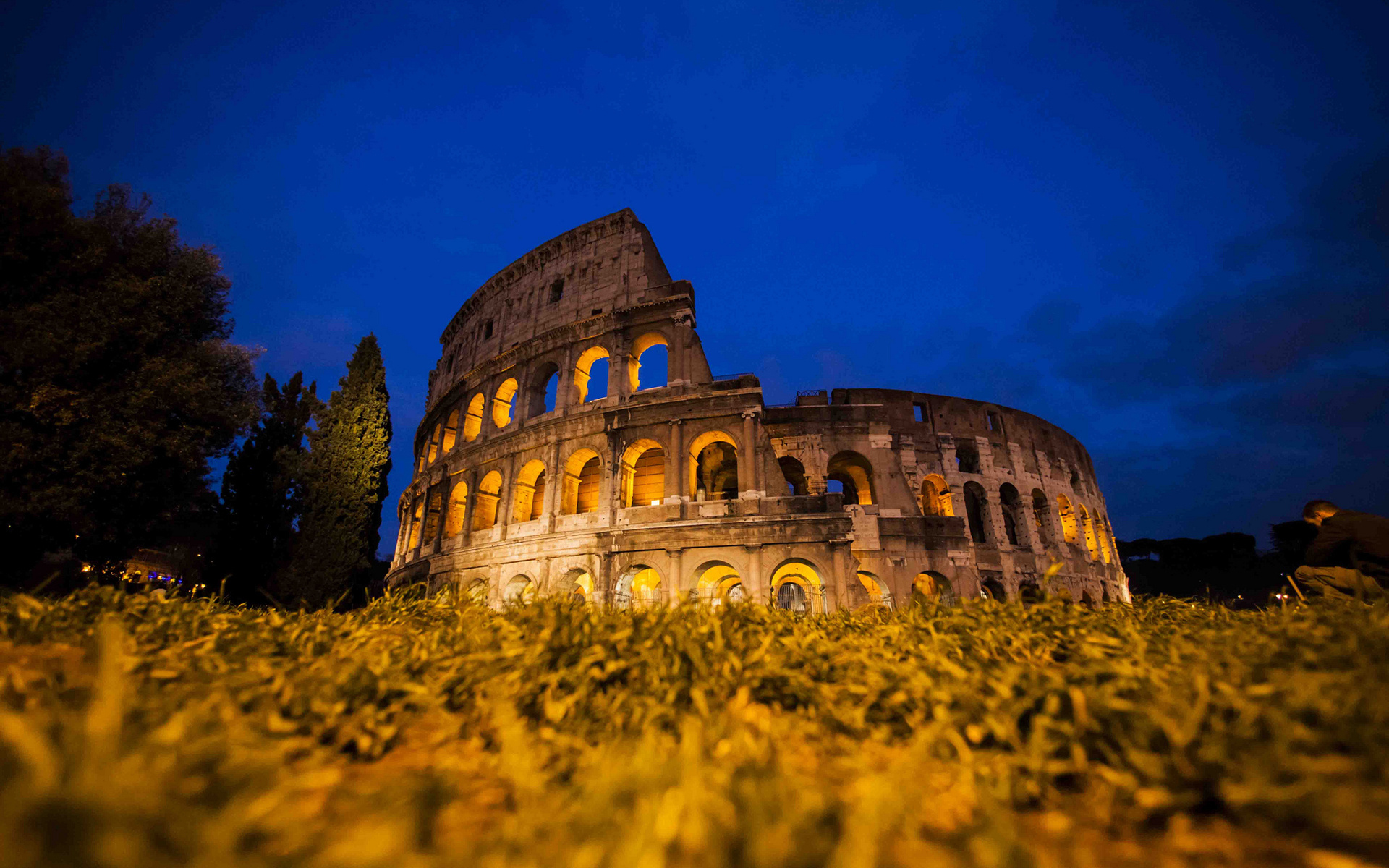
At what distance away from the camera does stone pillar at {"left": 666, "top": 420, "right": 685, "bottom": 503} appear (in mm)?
15312

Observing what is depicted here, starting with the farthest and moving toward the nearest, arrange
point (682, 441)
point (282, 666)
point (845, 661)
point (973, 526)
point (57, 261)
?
point (973, 526) < point (682, 441) < point (57, 261) < point (845, 661) < point (282, 666)

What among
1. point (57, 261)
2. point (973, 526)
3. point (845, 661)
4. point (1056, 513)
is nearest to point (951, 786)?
point (845, 661)

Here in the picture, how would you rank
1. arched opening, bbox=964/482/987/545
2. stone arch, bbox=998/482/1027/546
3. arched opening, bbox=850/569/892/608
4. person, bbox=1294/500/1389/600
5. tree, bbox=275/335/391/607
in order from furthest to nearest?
stone arch, bbox=998/482/1027/546
arched opening, bbox=964/482/987/545
tree, bbox=275/335/391/607
arched opening, bbox=850/569/892/608
person, bbox=1294/500/1389/600

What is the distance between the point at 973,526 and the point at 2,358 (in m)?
30.0

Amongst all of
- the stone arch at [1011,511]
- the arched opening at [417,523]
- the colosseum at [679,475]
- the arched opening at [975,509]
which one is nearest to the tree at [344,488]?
the colosseum at [679,475]

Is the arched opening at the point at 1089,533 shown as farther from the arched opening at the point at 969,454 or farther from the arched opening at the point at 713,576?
the arched opening at the point at 713,576

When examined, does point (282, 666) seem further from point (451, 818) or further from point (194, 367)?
point (194, 367)

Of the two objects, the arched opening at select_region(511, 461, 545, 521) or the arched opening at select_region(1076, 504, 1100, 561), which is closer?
the arched opening at select_region(511, 461, 545, 521)

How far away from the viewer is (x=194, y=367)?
1205cm

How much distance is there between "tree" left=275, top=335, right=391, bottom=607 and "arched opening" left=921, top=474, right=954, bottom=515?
20.5 meters

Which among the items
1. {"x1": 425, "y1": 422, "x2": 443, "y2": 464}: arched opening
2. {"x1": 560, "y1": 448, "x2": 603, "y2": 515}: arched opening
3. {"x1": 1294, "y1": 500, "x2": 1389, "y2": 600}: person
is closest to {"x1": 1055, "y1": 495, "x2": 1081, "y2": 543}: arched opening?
{"x1": 560, "y1": 448, "x2": 603, "y2": 515}: arched opening

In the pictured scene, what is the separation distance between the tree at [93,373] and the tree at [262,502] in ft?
5.12

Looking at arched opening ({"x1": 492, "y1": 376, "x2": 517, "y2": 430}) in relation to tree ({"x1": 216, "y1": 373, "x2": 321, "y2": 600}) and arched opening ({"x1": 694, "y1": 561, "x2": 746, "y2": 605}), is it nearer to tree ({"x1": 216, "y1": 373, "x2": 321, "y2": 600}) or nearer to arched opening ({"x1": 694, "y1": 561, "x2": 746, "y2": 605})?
tree ({"x1": 216, "y1": 373, "x2": 321, "y2": 600})

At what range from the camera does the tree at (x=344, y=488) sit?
14.9m
